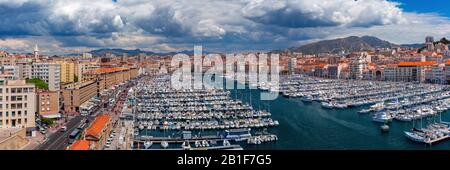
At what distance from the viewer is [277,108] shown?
10523mm

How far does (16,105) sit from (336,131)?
17.5 feet

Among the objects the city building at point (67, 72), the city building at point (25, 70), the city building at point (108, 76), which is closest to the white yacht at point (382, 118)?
the city building at point (108, 76)

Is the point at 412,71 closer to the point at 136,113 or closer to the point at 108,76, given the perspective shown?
the point at 108,76

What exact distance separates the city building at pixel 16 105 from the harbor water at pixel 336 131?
11.0ft

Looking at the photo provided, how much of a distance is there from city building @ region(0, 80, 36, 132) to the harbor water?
3366mm

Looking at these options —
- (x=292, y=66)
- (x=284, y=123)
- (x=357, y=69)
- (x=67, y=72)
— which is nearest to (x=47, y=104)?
(x=284, y=123)

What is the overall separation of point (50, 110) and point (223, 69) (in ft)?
75.9

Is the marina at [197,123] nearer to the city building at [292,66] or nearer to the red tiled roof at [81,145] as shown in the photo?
the red tiled roof at [81,145]

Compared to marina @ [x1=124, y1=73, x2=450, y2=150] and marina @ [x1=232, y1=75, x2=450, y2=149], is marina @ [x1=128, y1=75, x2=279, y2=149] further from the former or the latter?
marina @ [x1=232, y1=75, x2=450, y2=149]

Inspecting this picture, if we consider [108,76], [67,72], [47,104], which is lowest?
[47,104]

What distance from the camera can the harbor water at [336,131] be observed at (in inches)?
239

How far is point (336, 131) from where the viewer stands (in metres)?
7.23

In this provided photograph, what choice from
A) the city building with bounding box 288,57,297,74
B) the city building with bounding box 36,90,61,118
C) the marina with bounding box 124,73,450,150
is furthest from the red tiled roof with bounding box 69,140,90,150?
the city building with bounding box 288,57,297,74
